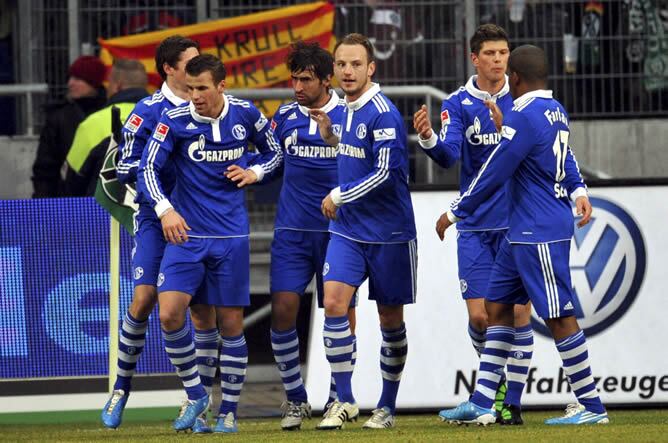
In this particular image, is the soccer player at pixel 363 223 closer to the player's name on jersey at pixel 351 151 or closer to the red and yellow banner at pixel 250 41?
the player's name on jersey at pixel 351 151

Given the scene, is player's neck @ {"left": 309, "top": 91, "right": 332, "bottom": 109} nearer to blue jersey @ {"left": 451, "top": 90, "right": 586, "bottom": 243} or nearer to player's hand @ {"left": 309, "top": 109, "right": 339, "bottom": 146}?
player's hand @ {"left": 309, "top": 109, "right": 339, "bottom": 146}

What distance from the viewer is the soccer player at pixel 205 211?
1002 cm

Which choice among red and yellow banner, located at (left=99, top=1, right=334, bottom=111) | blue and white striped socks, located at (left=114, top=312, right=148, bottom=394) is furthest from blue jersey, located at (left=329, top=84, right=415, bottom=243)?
red and yellow banner, located at (left=99, top=1, right=334, bottom=111)

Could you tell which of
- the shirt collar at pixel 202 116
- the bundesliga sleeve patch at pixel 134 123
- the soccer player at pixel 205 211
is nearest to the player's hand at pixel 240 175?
the soccer player at pixel 205 211

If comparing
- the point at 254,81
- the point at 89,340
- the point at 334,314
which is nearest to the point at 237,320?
the point at 334,314

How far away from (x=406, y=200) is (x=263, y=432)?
1.60m

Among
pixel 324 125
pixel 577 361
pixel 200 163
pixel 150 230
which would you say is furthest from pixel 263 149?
pixel 577 361

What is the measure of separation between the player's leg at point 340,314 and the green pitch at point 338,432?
5.4 inches

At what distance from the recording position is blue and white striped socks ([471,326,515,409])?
982 cm

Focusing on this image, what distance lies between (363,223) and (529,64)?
4.55 ft

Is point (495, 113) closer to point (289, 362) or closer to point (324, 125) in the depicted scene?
point (324, 125)

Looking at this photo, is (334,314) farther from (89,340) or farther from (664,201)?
(664,201)

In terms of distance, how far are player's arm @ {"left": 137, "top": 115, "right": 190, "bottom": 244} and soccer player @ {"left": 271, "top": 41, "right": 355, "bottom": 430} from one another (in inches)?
40.4

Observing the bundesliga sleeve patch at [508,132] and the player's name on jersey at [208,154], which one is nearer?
the bundesliga sleeve patch at [508,132]
